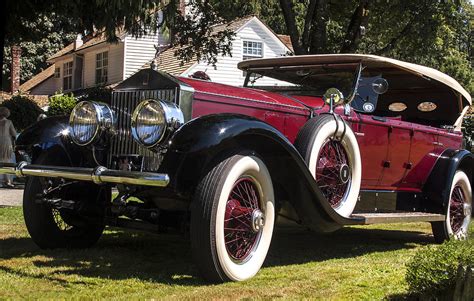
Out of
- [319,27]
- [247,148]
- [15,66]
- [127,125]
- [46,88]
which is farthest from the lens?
[46,88]

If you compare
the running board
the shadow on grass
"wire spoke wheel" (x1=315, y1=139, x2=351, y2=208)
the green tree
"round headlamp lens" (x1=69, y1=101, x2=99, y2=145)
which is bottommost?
the shadow on grass

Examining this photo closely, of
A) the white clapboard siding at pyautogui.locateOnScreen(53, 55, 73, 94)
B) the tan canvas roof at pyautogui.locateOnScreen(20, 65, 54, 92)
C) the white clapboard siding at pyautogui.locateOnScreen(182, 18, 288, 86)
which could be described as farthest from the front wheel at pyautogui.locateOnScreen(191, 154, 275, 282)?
the tan canvas roof at pyautogui.locateOnScreen(20, 65, 54, 92)

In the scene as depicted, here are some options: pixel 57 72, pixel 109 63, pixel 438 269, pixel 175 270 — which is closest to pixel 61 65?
pixel 57 72

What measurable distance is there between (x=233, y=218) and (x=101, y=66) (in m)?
26.1

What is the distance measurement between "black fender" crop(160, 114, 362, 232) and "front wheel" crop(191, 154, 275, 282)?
12cm

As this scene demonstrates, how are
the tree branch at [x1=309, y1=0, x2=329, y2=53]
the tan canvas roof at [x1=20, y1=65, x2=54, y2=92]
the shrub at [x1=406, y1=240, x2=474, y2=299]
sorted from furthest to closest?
the tan canvas roof at [x1=20, y1=65, x2=54, y2=92]
the tree branch at [x1=309, y1=0, x2=329, y2=53]
the shrub at [x1=406, y1=240, x2=474, y2=299]

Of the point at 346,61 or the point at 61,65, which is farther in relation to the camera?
the point at 61,65

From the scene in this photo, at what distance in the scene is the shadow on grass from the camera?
4.47m

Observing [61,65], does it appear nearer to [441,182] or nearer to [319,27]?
[319,27]

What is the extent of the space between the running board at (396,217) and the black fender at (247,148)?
16.3 inches

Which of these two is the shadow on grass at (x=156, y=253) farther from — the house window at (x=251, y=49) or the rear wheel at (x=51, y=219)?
the house window at (x=251, y=49)

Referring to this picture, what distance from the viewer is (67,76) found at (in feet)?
109

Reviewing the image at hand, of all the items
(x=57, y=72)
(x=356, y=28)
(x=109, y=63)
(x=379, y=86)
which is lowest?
Result: (x=379, y=86)

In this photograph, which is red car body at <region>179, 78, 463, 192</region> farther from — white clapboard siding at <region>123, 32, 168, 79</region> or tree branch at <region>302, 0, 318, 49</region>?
white clapboard siding at <region>123, 32, 168, 79</region>
